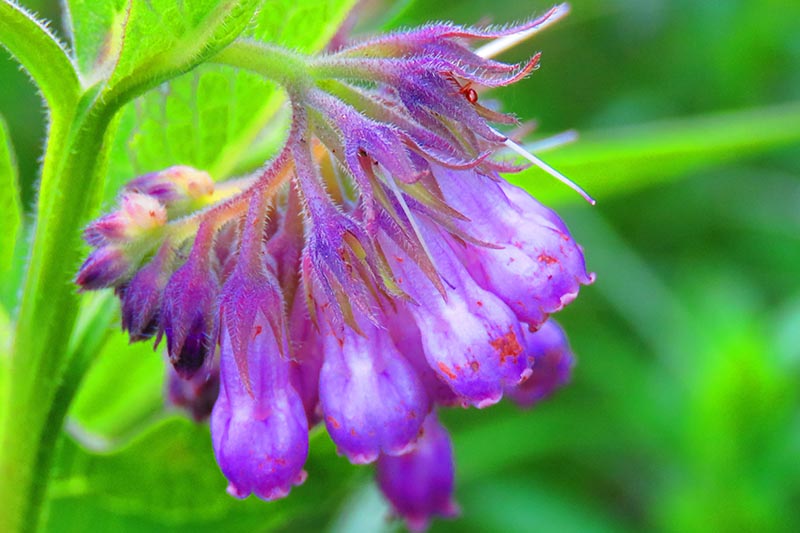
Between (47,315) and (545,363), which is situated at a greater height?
(47,315)

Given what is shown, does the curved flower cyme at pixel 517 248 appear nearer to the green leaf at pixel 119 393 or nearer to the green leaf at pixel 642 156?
the green leaf at pixel 642 156

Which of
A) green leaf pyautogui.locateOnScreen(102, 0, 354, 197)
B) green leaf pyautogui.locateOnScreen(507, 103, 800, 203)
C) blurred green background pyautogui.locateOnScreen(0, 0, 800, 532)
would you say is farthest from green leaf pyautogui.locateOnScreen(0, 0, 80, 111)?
green leaf pyautogui.locateOnScreen(507, 103, 800, 203)

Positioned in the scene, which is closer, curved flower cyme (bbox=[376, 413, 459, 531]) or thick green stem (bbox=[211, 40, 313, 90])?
thick green stem (bbox=[211, 40, 313, 90])

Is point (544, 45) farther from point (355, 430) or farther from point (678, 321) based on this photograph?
point (355, 430)

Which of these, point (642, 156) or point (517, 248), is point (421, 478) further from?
point (642, 156)

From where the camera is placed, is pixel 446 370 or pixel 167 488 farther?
pixel 167 488

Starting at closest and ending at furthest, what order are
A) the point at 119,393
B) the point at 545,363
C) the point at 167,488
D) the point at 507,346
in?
the point at 507,346, the point at 545,363, the point at 167,488, the point at 119,393

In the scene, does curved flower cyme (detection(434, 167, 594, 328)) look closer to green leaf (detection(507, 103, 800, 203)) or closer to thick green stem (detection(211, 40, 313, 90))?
thick green stem (detection(211, 40, 313, 90))

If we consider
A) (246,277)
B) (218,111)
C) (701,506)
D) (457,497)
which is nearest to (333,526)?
(457,497)

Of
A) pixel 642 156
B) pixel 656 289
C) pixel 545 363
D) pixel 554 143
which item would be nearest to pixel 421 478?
pixel 545 363
